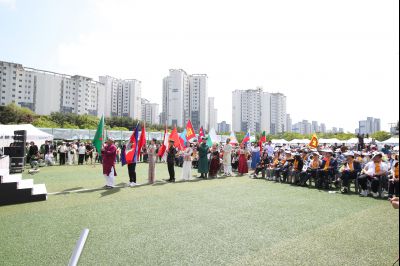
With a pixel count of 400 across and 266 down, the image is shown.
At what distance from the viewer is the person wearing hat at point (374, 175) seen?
28.1 ft

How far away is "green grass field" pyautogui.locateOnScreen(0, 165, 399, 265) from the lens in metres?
4.06

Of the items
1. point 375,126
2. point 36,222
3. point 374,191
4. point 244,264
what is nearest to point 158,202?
point 36,222

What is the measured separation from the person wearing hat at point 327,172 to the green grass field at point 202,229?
4.68ft

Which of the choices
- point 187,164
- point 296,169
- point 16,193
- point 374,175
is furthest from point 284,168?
point 16,193

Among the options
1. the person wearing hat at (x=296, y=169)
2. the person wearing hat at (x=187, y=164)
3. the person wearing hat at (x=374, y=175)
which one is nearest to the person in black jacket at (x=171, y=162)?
the person wearing hat at (x=187, y=164)

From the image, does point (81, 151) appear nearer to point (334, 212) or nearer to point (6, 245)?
point (6, 245)

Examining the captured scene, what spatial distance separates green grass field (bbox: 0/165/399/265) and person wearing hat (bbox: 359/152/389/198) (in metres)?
0.70

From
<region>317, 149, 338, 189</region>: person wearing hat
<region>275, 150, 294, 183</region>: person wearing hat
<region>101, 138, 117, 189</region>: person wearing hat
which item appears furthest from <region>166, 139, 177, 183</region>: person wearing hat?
<region>317, 149, 338, 189</region>: person wearing hat

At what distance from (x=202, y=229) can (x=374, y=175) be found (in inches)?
248

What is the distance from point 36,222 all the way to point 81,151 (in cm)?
1435

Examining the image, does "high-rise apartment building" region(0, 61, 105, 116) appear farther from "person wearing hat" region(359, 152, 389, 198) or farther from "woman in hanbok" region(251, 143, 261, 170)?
"person wearing hat" region(359, 152, 389, 198)

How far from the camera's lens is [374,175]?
8.66 m

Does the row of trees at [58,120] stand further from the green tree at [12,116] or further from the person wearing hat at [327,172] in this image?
the person wearing hat at [327,172]

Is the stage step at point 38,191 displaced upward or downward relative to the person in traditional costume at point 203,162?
downward
